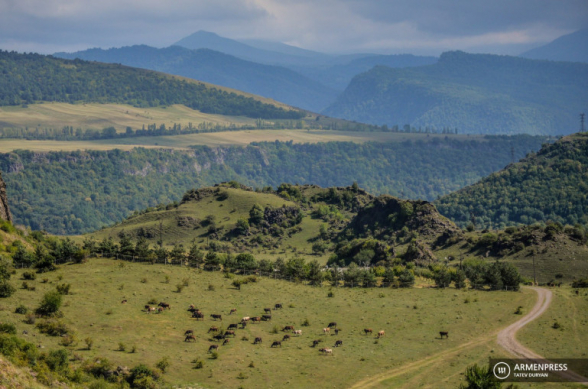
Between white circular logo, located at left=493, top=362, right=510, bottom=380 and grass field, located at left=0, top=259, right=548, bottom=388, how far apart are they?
14.6 ft

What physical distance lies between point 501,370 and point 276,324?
34.2 metres

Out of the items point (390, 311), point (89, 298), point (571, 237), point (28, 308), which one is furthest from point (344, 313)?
point (571, 237)

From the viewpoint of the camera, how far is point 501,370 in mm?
77750

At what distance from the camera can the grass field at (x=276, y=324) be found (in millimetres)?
80000

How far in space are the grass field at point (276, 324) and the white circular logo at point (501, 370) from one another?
446 cm

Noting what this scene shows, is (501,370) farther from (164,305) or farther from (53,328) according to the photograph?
(53,328)

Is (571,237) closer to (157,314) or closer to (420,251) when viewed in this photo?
(420,251)

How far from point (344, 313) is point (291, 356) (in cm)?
2347

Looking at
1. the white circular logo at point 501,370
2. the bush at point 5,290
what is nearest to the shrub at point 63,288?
the bush at point 5,290

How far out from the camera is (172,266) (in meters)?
131

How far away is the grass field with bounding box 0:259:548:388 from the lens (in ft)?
262

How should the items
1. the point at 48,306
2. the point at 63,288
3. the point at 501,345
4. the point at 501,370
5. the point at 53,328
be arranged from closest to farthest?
the point at 501,370, the point at 53,328, the point at 48,306, the point at 501,345, the point at 63,288

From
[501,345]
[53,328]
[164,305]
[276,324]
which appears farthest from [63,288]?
[501,345]

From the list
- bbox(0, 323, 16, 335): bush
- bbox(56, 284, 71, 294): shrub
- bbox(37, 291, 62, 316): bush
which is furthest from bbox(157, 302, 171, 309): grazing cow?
bbox(0, 323, 16, 335): bush
